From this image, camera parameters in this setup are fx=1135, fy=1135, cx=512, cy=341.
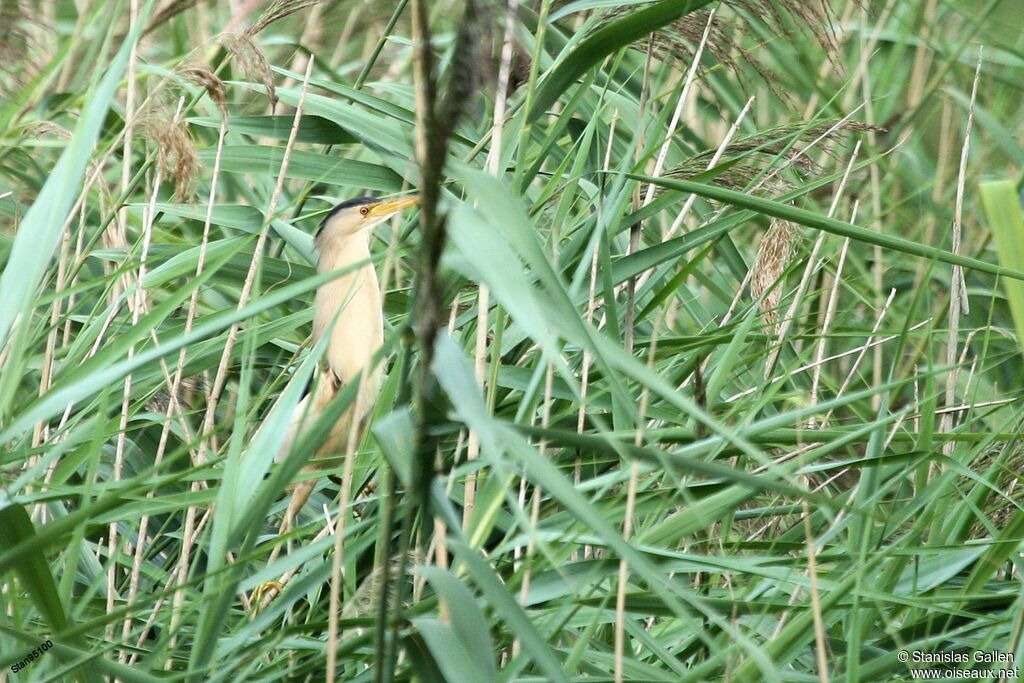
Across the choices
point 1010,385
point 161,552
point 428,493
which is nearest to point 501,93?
point 428,493

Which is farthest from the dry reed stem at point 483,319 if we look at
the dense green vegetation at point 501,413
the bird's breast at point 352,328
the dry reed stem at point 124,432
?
the bird's breast at point 352,328

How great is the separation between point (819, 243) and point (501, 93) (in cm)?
62

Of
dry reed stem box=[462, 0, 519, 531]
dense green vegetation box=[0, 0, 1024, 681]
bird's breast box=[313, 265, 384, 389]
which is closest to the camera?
dense green vegetation box=[0, 0, 1024, 681]

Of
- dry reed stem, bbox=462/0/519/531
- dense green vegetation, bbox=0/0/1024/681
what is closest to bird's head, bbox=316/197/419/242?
dense green vegetation, bbox=0/0/1024/681

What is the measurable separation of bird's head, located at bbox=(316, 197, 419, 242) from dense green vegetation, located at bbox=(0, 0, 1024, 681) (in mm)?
56

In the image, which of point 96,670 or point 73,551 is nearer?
point 96,670

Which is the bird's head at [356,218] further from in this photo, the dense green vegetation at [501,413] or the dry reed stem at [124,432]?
the dry reed stem at [124,432]

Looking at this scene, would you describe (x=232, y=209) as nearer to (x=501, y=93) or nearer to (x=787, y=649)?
(x=501, y=93)

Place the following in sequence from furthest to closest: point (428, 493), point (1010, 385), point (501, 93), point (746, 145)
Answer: point (1010, 385) < point (746, 145) < point (501, 93) < point (428, 493)

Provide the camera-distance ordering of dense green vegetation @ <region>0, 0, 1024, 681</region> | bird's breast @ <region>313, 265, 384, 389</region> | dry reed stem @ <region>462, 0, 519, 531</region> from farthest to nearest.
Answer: bird's breast @ <region>313, 265, 384, 389</region>, dry reed stem @ <region>462, 0, 519, 531</region>, dense green vegetation @ <region>0, 0, 1024, 681</region>

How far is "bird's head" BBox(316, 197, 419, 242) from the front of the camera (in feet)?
7.63

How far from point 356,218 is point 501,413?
67cm

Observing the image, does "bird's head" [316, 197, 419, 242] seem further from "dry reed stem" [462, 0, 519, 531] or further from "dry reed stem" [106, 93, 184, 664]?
"dry reed stem" [462, 0, 519, 531]

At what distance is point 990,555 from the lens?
4.74 feet
